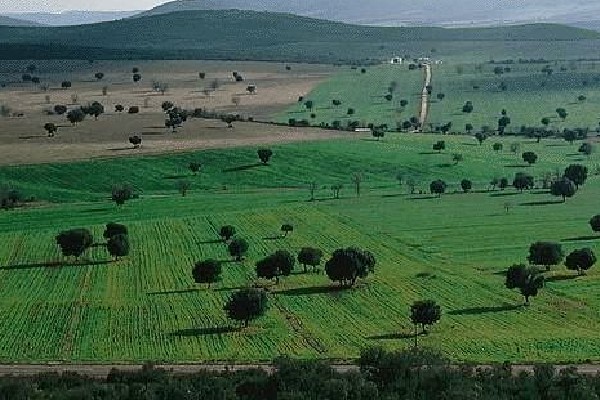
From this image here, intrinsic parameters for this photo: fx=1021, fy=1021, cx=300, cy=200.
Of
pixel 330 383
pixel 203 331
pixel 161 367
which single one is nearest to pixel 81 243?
pixel 203 331

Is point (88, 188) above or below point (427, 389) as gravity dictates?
below

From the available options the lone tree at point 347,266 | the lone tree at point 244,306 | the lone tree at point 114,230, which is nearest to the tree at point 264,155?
the lone tree at point 114,230

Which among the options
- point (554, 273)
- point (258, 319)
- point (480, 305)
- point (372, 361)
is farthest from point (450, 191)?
point (372, 361)

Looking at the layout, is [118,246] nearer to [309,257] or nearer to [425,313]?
[309,257]

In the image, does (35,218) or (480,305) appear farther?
(35,218)

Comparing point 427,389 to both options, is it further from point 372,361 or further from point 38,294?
point 38,294

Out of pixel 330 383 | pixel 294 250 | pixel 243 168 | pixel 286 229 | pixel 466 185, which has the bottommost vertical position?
pixel 243 168
